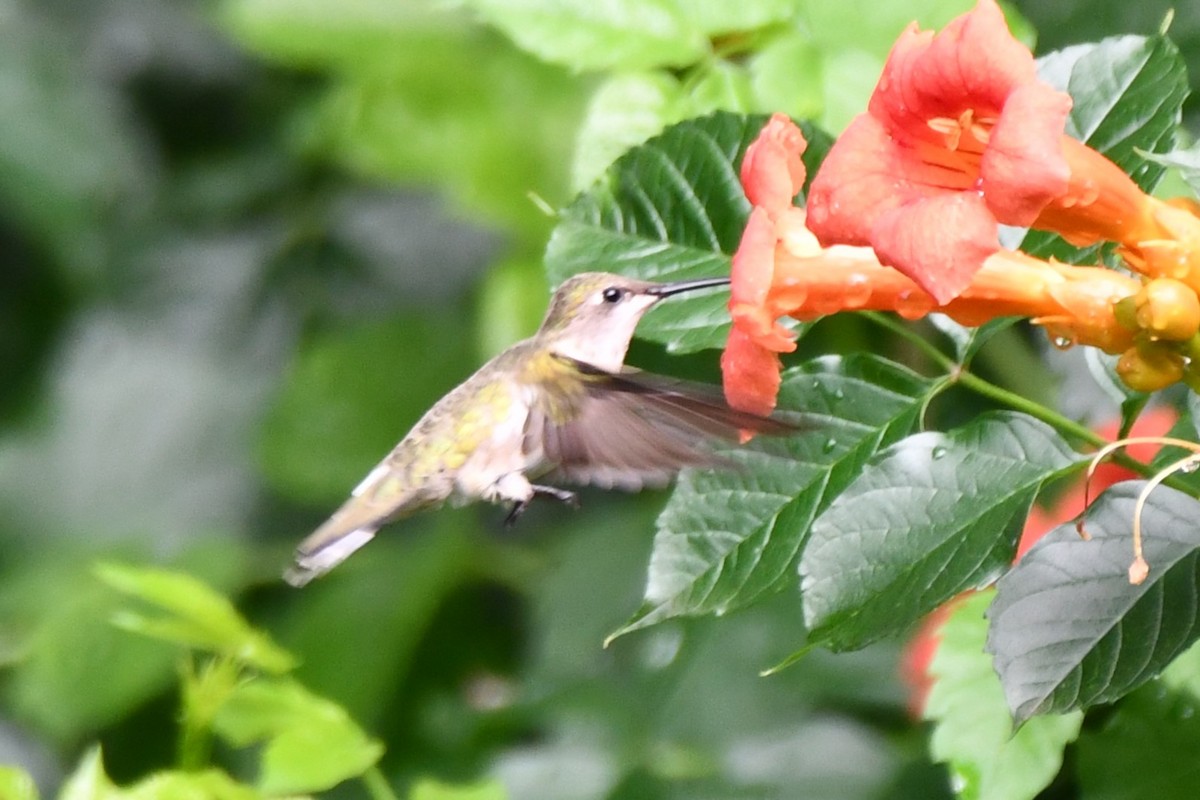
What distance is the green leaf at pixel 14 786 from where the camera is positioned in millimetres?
942

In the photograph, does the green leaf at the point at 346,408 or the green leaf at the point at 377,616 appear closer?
the green leaf at the point at 377,616

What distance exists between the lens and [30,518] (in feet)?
8.93

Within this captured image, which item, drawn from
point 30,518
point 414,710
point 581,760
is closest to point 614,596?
point 581,760

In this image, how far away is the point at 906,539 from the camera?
86 centimetres

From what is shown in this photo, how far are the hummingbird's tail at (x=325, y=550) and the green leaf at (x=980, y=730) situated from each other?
1.66 feet

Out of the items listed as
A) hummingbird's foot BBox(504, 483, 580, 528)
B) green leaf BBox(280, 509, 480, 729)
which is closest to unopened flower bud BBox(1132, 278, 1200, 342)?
hummingbird's foot BBox(504, 483, 580, 528)

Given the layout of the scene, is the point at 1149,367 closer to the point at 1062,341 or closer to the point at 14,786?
the point at 1062,341

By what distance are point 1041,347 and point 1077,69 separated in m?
0.79

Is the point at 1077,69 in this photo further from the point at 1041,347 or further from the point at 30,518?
the point at 30,518

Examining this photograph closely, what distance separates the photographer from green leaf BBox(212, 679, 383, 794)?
3.41 feet

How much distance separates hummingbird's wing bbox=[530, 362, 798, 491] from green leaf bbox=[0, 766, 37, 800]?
0.44m

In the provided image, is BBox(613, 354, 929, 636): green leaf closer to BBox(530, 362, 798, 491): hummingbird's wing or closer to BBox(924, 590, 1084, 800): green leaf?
BBox(530, 362, 798, 491): hummingbird's wing

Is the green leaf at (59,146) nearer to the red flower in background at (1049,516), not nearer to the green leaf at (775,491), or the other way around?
the red flower in background at (1049,516)

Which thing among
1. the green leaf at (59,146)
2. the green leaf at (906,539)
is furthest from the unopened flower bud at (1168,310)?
the green leaf at (59,146)
